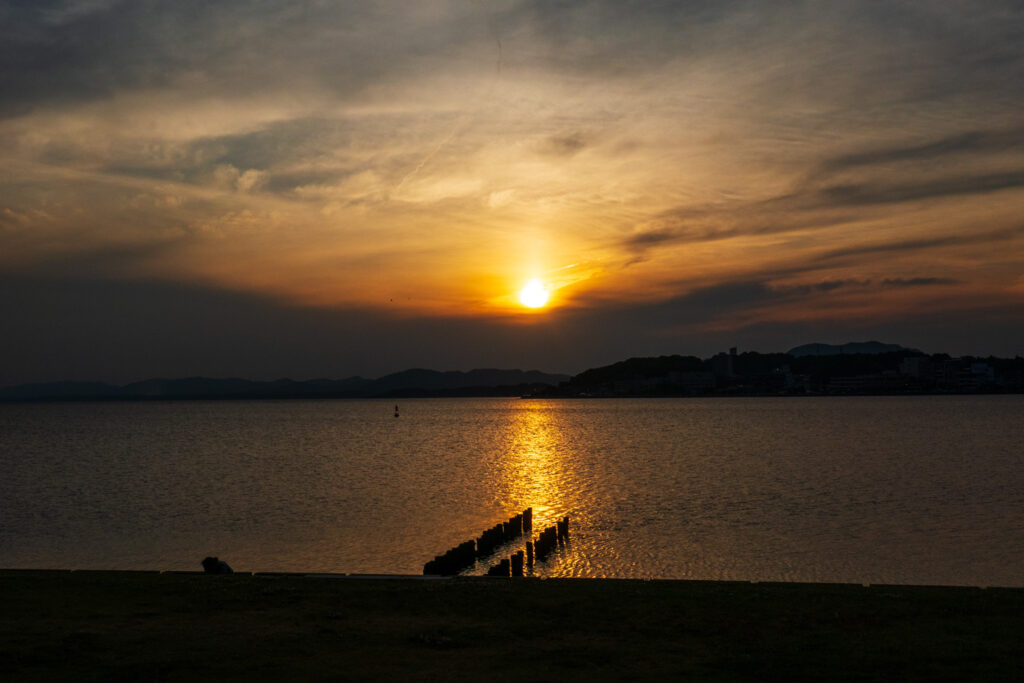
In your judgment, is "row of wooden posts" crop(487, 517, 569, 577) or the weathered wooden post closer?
"row of wooden posts" crop(487, 517, 569, 577)

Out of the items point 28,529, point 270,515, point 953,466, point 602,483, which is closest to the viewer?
point 28,529

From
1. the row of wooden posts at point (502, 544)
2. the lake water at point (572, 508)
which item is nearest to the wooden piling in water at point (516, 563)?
the row of wooden posts at point (502, 544)

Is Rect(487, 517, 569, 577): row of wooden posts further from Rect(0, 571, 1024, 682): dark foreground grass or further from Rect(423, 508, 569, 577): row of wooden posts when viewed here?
Rect(0, 571, 1024, 682): dark foreground grass

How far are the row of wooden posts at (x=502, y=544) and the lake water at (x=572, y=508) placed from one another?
0.97m

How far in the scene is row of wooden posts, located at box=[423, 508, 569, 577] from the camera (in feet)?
85.2

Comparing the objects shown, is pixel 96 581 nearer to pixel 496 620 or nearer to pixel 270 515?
pixel 496 620

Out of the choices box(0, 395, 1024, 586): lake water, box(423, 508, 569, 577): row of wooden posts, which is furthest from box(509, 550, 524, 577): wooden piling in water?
box(0, 395, 1024, 586): lake water

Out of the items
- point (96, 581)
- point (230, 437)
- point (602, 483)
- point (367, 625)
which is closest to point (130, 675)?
point (367, 625)

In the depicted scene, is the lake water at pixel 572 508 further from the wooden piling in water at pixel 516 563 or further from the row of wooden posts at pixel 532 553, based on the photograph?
the wooden piling in water at pixel 516 563

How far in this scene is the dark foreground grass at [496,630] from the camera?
12.8m

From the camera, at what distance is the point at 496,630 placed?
15.5 m

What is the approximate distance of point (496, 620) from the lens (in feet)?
53.3

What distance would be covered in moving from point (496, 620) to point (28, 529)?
3844 centimetres

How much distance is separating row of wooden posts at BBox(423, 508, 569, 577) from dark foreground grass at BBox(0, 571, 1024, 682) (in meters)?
6.16
